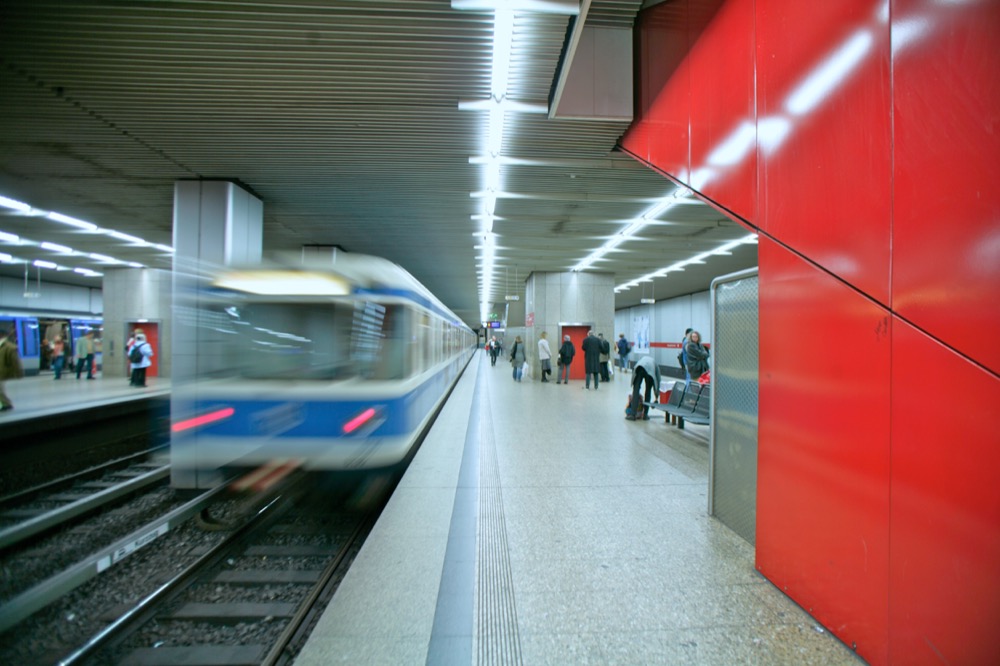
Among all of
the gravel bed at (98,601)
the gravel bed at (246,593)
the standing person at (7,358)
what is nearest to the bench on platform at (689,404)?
the gravel bed at (246,593)

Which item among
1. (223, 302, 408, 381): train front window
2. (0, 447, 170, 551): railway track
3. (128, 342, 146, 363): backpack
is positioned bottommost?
(0, 447, 170, 551): railway track

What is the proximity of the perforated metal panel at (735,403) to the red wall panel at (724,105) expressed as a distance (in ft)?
2.51

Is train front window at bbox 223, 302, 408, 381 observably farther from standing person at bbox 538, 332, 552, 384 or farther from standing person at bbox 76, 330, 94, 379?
standing person at bbox 76, 330, 94, 379

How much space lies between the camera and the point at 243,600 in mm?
3764

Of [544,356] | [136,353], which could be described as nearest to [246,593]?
[544,356]

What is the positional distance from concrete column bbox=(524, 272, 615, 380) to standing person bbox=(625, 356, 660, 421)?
32.9ft

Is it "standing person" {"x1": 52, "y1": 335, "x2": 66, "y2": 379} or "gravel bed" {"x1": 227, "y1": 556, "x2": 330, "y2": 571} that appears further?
"standing person" {"x1": 52, "y1": 335, "x2": 66, "y2": 379}

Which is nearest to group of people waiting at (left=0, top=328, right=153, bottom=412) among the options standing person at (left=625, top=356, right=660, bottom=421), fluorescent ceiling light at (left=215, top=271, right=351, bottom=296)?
fluorescent ceiling light at (left=215, top=271, right=351, bottom=296)

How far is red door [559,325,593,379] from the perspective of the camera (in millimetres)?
19641

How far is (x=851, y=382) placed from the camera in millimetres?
2457

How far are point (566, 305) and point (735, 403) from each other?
16.0 meters

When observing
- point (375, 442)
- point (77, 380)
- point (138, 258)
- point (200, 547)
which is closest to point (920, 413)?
point (375, 442)

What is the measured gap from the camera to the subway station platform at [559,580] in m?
2.53

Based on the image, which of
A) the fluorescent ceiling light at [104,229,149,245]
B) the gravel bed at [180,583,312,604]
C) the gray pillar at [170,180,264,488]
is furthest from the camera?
the fluorescent ceiling light at [104,229,149,245]
